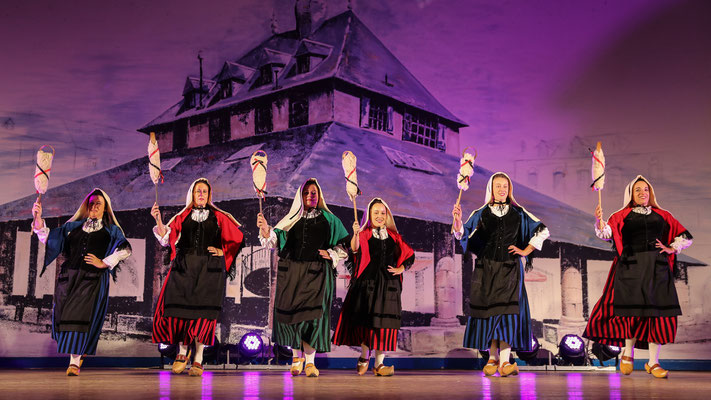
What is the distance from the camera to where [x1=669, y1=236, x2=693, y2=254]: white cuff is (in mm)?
6008

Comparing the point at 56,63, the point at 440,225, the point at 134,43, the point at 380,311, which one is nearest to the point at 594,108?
the point at 440,225

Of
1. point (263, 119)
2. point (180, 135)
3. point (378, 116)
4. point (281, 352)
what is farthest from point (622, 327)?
point (180, 135)

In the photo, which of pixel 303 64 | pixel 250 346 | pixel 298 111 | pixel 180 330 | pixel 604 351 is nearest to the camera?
pixel 180 330

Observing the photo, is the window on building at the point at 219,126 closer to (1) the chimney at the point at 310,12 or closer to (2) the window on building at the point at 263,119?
(2) the window on building at the point at 263,119

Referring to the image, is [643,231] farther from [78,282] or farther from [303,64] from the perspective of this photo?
[78,282]

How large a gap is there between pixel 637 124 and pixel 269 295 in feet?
15.1

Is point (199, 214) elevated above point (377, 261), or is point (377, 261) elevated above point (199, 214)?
point (199, 214)

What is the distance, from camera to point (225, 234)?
→ 5949 millimetres

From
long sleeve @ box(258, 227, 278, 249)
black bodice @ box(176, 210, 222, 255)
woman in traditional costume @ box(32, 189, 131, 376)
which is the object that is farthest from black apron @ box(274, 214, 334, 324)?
woman in traditional costume @ box(32, 189, 131, 376)

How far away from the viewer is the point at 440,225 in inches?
350

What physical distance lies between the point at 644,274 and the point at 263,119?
4694 mm

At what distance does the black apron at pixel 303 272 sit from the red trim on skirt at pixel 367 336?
17.4 inches

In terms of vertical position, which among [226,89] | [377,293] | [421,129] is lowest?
[377,293]

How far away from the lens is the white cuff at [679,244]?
6008mm
